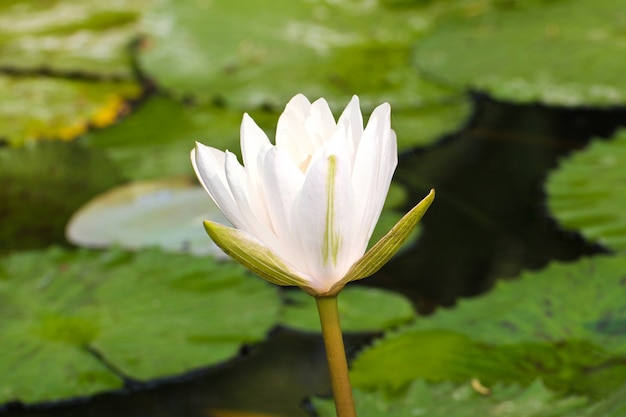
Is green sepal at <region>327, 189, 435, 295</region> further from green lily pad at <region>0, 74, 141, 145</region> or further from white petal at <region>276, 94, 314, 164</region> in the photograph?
green lily pad at <region>0, 74, 141, 145</region>

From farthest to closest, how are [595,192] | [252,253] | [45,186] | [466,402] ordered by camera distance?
1. [45,186]
2. [595,192]
3. [466,402]
4. [252,253]

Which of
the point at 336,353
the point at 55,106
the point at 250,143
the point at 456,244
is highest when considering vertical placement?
the point at 250,143

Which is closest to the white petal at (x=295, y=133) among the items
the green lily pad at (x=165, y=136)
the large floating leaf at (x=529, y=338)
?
the large floating leaf at (x=529, y=338)

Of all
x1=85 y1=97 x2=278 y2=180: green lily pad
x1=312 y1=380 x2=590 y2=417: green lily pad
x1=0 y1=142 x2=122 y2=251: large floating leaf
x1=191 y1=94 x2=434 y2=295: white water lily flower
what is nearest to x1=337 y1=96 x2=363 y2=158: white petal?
x1=191 y1=94 x2=434 y2=295: white water lily flower

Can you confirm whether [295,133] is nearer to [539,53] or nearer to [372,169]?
[372,169]

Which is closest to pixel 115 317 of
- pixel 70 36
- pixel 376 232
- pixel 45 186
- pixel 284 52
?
pixel 376 232

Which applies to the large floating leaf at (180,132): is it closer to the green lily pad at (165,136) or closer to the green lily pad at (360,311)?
the green lily pad at (165,136)
